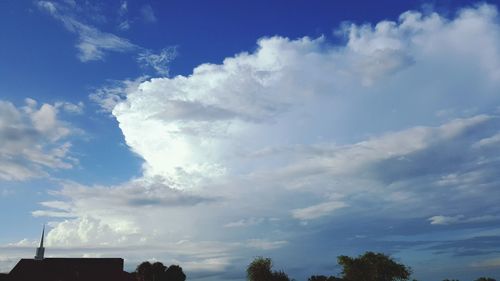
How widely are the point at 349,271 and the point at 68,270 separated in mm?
72897

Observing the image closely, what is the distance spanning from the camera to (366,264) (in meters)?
113

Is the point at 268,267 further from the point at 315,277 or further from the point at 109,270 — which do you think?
the point at 109,270

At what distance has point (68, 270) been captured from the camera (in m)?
107

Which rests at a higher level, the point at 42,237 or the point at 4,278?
the point at 42,237

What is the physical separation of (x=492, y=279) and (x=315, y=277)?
69.4 metres

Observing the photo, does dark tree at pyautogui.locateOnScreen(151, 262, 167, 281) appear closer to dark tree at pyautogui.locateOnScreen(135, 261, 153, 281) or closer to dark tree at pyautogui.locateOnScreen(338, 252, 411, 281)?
dark tree at pyautogui.locateOnScreen(135, 261, 153, 281)

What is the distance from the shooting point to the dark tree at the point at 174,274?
11468 cm

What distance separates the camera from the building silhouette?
105438mm

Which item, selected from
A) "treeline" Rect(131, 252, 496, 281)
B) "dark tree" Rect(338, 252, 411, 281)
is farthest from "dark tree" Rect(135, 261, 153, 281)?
"dark tree" Rect(338, 252, 411, 281)

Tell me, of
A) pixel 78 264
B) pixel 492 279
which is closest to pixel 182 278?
pixel 78 264

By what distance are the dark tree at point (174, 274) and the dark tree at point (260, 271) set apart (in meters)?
18.7

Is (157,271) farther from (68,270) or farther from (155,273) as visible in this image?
(68,270)

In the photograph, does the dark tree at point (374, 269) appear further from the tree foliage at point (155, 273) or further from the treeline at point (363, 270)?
the tree foliage at point (155, 273)

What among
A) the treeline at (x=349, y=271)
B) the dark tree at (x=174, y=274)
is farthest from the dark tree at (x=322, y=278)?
the dark tree at (x=174, y=274)
